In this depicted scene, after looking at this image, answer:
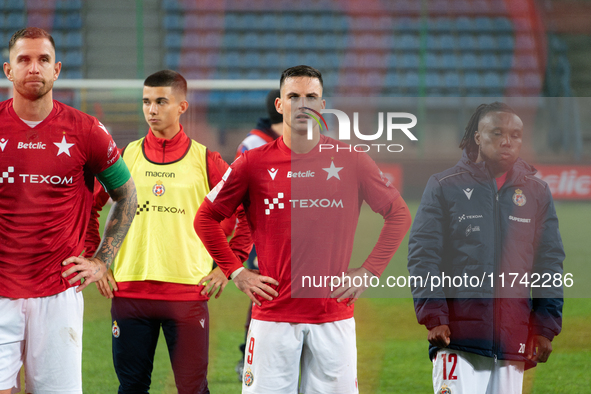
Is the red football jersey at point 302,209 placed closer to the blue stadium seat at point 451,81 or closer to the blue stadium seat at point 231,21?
the blue stadium seat at point 451,81

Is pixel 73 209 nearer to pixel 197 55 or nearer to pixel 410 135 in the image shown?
pixel 410 135

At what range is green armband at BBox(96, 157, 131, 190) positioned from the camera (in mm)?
2580

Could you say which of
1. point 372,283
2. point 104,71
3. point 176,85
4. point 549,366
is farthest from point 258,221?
point 104,71

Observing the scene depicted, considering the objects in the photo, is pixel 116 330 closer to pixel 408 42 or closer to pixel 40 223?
pixel 40 223

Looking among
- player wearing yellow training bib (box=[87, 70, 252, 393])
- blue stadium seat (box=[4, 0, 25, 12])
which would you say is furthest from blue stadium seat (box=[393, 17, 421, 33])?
player wearing yellow training bib (box=[87, 70, 252, 393])

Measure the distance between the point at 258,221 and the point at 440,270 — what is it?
73 cm

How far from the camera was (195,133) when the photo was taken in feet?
39.1

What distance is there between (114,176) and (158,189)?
0.51 m

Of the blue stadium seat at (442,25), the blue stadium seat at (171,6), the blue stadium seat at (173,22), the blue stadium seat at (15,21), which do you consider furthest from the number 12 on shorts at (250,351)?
the blue stadium seat at (171,6)

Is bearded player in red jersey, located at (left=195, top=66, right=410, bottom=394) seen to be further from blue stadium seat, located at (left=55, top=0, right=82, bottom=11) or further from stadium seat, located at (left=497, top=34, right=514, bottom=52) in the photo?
blue stadium seat, located at (left=55, top=0, right=82, bottom=11)

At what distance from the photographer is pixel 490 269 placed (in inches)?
91.7

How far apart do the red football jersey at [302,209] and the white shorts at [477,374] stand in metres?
0.44

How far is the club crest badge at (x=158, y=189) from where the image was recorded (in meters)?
3.10

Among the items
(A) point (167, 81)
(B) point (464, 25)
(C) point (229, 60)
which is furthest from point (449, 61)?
(A) point (167, 81)
